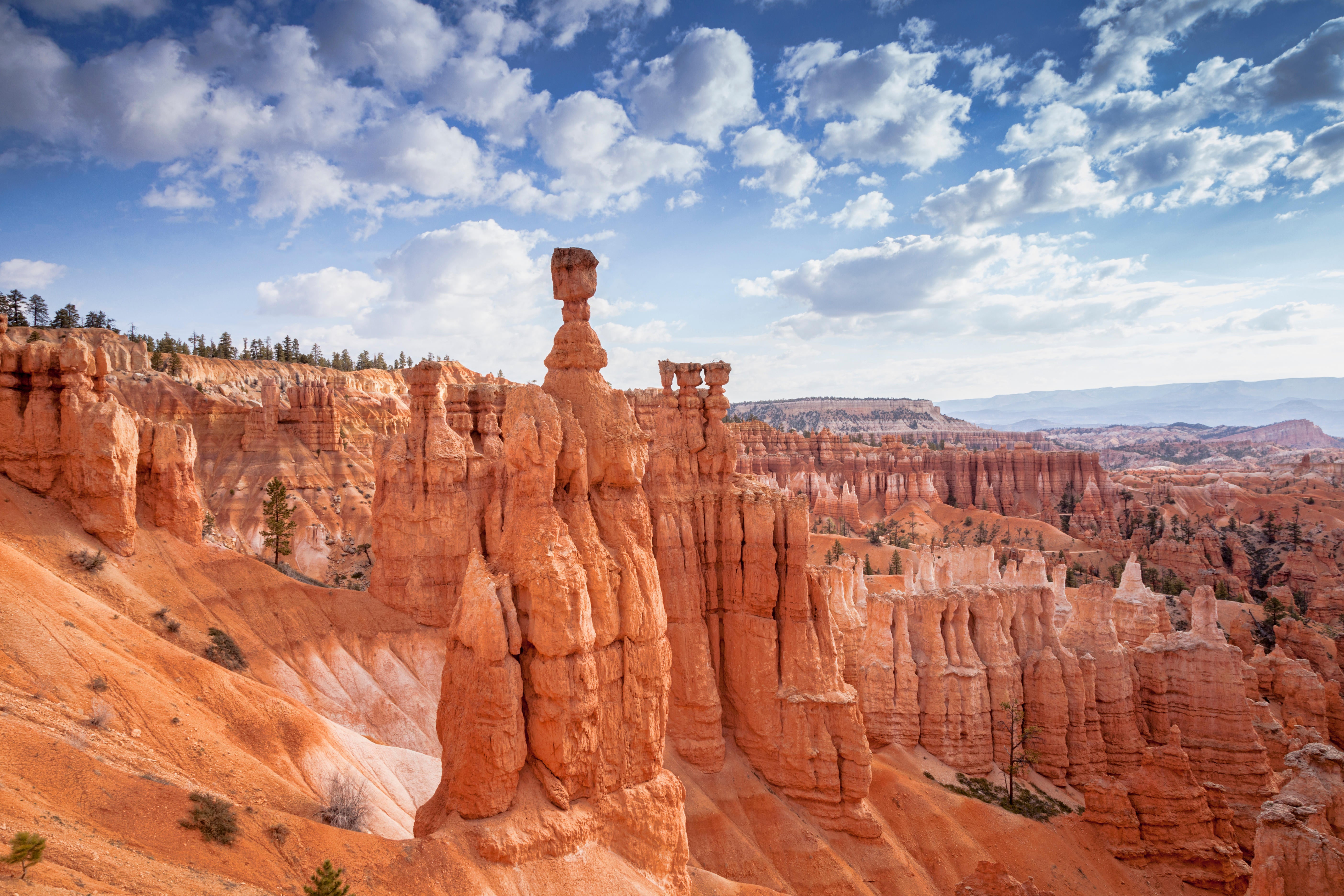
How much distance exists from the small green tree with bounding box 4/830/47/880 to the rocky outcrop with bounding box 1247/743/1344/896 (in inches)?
964

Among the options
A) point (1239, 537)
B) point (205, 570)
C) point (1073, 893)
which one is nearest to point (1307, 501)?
point (1239, 537)

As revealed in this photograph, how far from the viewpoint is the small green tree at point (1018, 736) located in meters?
31.0

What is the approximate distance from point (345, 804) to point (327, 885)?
7.60 metres

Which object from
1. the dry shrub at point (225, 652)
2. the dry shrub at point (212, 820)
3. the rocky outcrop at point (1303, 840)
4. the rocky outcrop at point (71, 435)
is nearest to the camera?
the dry shrub at point (212, 820)

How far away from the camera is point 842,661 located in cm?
2791

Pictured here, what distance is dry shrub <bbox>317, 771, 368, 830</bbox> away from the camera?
1658 cm

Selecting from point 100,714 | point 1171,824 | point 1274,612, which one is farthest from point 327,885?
point 1274,612

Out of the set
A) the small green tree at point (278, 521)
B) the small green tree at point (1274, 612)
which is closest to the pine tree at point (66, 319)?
the small green tree at point (278, 521)

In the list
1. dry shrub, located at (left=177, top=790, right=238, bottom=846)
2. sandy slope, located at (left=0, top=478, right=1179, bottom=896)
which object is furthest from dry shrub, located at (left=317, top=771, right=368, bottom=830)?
dry shrub, located at (left=177, top=790, right=238, bottom=846)

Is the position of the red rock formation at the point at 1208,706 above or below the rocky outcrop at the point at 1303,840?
below

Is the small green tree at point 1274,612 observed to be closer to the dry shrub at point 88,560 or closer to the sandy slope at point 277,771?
the sandy slope at point 277,771

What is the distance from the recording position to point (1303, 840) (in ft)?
55.4

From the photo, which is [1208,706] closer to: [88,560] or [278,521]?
[88,560]

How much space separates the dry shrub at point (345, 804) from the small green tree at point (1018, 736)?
25921 mm
